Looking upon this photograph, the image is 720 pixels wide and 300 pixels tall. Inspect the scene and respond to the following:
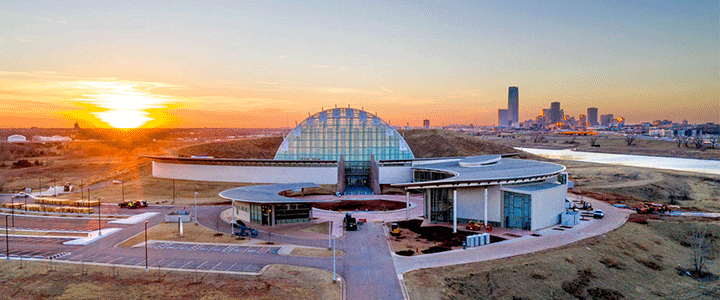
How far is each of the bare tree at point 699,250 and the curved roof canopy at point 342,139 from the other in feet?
155

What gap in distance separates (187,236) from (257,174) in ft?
107

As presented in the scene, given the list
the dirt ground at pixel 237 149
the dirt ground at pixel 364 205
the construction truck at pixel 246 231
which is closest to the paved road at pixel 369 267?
the construction truck at pixel 246 231

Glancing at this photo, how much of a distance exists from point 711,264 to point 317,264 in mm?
38974

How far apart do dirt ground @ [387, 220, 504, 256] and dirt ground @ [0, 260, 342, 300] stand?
9888mm

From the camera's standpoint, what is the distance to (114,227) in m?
51.5

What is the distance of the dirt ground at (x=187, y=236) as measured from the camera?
4447cm

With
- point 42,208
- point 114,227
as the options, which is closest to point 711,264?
point 114,227

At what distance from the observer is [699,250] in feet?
133

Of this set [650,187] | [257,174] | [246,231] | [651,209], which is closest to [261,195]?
[246,231]

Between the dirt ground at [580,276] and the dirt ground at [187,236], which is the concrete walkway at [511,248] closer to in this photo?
the dirt ground at [580,276]

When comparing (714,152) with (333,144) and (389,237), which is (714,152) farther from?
(389,237)

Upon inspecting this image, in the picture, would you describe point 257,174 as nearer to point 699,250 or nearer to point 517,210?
point 517,210

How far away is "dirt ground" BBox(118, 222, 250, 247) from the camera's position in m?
44.5

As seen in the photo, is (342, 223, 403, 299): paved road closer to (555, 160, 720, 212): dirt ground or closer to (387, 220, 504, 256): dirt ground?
(387, 220, 504, 256): dirt ground
